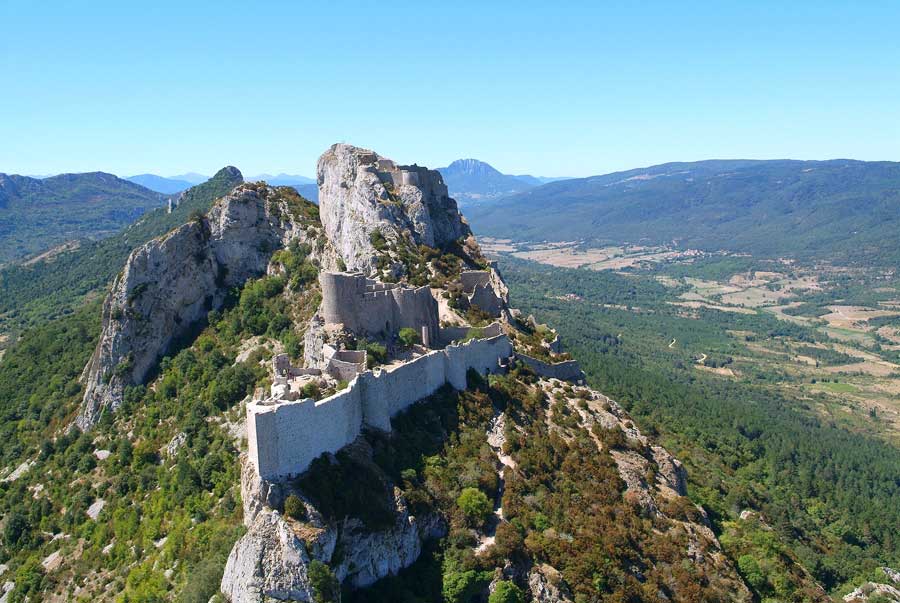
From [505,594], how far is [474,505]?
5.25 meters

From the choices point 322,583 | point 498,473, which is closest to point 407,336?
point 498,473

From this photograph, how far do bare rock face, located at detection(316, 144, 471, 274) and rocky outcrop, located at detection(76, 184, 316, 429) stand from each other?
18.0ft

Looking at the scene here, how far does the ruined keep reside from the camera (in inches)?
1821

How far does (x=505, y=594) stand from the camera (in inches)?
1357

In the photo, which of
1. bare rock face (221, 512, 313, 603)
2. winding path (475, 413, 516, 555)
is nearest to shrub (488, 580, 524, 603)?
winding path (475, 413, 516, 555)

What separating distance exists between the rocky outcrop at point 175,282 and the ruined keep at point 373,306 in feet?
74.9

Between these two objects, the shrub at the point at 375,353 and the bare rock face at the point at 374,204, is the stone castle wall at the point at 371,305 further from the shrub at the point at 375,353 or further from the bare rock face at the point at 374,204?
the bare rock face at the point at 374,204

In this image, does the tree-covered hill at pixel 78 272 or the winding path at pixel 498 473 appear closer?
the winding path at pixel 498 473

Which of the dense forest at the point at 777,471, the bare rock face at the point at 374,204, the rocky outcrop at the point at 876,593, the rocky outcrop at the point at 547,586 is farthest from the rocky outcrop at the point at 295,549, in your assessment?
the rocky outcrop at the point at 876,593

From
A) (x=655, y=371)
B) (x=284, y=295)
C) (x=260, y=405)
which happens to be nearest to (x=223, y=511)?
(x=260, y=405)

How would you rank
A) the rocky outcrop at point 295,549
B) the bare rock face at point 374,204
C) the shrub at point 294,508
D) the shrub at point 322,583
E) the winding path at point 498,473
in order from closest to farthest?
the rocky outcrop at point 295,549 < the shrub at point 322,583 < the shrub at point 294,508 < the winding path at point 498,473 < the bare rock face at point 374,204

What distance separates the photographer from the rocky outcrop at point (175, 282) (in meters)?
65.1

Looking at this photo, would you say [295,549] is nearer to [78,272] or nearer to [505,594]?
[505,594]

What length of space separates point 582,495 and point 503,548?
8.40m
